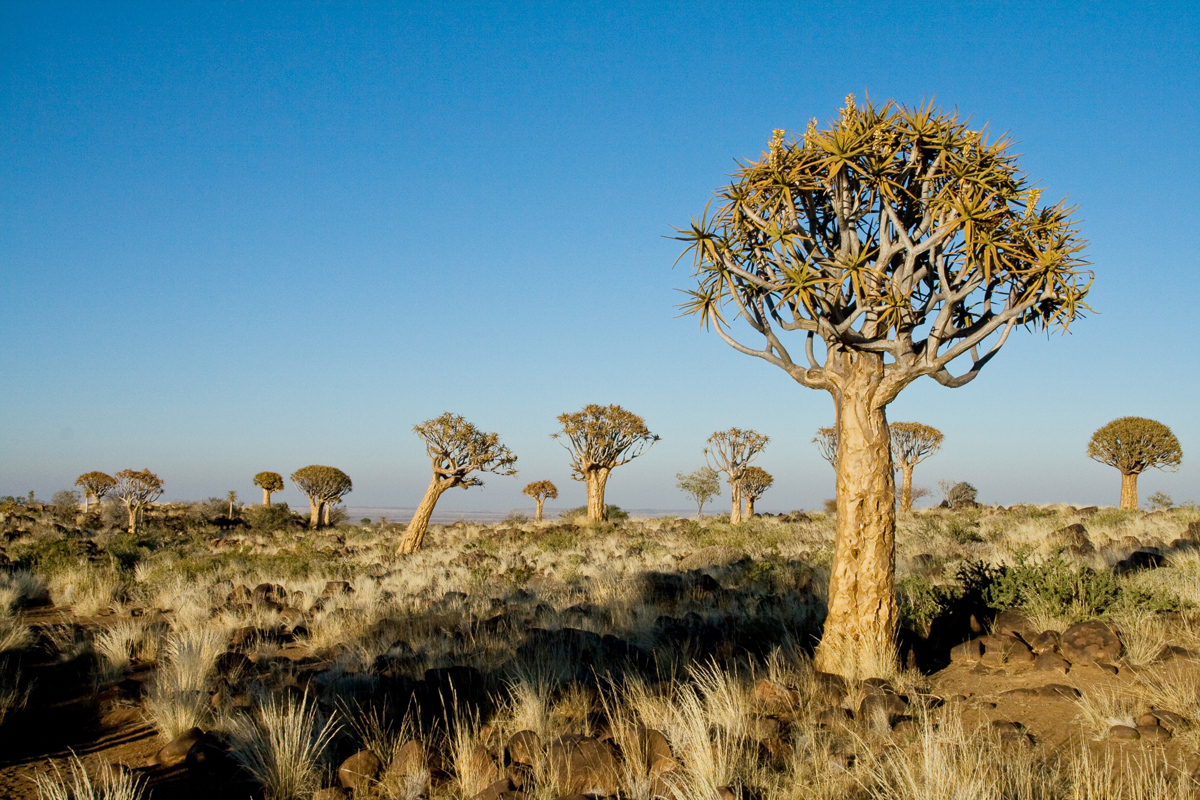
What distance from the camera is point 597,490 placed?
3444 cm

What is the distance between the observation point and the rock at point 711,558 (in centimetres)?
1384

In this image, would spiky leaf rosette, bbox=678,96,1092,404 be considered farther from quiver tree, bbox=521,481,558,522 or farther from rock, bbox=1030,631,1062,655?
quiver tree, bbox=521,481,558,522

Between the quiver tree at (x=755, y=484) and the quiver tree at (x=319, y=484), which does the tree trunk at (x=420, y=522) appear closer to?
the quiver tree at (x=319, y=484)

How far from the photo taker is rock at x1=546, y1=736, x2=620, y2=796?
409 cm

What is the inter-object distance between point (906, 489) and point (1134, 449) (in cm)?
935

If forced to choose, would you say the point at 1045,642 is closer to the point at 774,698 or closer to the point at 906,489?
the point at 774,698

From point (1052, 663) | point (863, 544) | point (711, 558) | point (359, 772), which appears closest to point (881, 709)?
point (863, 544)

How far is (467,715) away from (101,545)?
19.6 meters

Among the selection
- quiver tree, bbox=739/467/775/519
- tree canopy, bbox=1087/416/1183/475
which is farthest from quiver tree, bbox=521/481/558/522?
tree canopy, bbox=1087/416/1183/475

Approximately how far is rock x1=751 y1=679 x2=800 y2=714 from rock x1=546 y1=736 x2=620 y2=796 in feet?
5.07

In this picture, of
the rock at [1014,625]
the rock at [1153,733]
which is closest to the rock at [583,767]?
the rock at [1153,733]

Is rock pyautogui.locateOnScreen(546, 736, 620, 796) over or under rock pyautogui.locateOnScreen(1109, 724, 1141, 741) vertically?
under

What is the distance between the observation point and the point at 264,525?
32.3 metres

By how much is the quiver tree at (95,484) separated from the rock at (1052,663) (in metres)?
37.8
